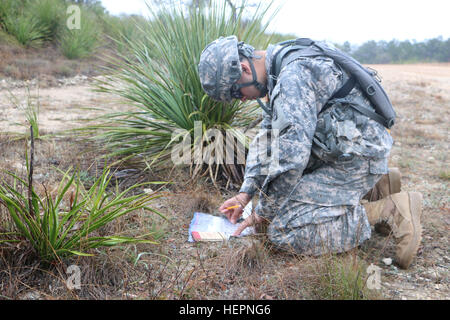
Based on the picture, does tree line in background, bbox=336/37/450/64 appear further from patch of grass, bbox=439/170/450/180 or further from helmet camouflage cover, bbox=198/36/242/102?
helmet camouflage cover, bbox=198/36/242/102

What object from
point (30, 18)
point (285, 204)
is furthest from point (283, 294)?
point (30, 18)

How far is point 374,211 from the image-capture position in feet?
7.73

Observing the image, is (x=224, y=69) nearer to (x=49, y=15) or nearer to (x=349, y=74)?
(x=349, y=74)

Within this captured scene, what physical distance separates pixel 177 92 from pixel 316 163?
54.1 inches

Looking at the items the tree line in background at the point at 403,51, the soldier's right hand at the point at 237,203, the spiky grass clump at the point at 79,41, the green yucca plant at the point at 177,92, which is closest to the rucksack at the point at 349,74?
the soldier's right hand at the point at 237,203

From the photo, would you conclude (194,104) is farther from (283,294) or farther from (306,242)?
(283,294)

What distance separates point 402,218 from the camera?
2.23 m

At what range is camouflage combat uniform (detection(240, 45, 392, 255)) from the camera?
1.97m

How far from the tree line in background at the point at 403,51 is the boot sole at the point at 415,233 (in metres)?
18.3

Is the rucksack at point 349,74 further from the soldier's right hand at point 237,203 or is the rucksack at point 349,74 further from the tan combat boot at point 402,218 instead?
the soldier's right hand at point 237,203

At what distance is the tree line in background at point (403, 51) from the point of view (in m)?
20.4

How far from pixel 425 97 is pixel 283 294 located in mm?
8027

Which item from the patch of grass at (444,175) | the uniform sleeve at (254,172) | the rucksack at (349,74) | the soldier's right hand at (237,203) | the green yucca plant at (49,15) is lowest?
the patch of grass at (444,175)

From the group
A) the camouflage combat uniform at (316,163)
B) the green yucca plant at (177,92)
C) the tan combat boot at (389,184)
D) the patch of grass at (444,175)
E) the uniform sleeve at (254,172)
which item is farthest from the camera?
the patch of grass at (444,175)
